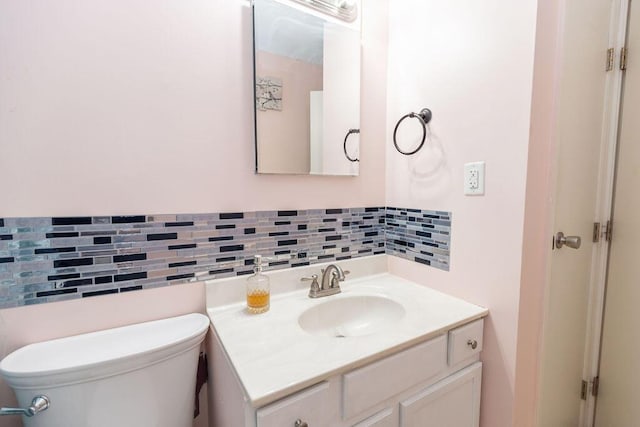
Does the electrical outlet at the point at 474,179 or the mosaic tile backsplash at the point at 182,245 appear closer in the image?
the mosaic tile backsplash at the point at 182,245

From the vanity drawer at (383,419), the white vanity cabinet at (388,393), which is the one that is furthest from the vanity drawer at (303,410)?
the vanity drawer at (383,419)

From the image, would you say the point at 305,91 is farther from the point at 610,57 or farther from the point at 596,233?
the point at 596,233

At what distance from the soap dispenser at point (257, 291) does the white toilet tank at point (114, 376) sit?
0.54 feet

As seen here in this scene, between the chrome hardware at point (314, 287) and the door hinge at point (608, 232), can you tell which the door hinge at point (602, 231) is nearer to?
the door hinge at point (608, 232)

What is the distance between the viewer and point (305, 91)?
118 cm

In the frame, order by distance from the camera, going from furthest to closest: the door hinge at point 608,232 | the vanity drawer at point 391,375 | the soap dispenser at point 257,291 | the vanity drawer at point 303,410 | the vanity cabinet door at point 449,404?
the door hinge at point 608,232, the soap dispenser at point 257,291, the vanity cabinet door at point 449,404, the vanity drawer at point 391,375, the vanity drawer at point 303,410

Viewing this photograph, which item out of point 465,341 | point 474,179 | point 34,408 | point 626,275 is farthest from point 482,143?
point 34,408

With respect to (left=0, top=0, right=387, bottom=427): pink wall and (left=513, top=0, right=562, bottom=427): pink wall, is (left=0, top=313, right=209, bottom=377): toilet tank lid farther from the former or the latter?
(left=513, top=0, right=562, bottom=427): pink wall

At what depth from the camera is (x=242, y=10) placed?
3.37ft

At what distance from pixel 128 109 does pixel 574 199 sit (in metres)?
1.63

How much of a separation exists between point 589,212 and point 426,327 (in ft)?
3.19

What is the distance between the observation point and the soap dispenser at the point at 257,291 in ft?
3.25

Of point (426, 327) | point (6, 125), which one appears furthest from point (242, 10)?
point (426, 327)

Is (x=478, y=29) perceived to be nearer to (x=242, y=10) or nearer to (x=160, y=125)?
(x=242, y=10)
